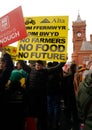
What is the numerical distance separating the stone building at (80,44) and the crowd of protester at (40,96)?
70.7 meters

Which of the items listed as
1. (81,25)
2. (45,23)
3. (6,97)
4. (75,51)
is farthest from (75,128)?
(81,25)

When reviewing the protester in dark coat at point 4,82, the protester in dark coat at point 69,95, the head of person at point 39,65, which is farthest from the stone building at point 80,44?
the protester in dark coat at point 4,82

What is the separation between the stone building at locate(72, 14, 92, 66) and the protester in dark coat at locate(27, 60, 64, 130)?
239 feet

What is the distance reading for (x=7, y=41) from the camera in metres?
7.47

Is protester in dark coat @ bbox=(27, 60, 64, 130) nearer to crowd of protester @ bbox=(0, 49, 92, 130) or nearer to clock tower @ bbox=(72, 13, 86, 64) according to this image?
crowd of protester @ bbox=(0, 49, 92, 130)

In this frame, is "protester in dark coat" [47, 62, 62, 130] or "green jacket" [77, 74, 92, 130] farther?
"protester in dark coat" [47, 62, 62, 130]

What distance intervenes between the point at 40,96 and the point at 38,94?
0.21ft

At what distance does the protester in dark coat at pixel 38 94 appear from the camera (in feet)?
24.9

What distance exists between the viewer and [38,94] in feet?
25.1

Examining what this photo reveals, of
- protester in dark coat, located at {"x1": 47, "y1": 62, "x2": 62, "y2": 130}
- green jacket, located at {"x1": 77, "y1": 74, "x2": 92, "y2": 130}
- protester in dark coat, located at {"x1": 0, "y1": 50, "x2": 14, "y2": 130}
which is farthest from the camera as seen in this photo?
protester in dark coat, located at {"x1": 47, "y1": 62, "x2": 62, "y2": 130}

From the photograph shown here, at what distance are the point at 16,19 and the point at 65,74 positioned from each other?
2.93 meters

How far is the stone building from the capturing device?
285 feet

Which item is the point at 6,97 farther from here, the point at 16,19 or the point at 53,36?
the point at 53,36

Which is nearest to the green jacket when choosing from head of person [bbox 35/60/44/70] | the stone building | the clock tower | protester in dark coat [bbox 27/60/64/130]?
protester in dark coat [bbox 27/60/64/130]
